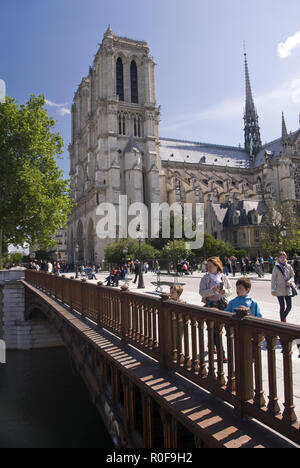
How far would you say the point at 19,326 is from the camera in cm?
2089

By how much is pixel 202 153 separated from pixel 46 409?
68.5 meters

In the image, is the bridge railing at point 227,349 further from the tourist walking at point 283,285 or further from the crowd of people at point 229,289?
the tourist walking at point 283,285

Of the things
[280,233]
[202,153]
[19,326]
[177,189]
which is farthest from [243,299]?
[202,153]

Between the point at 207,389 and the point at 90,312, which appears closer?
the point at 207,389

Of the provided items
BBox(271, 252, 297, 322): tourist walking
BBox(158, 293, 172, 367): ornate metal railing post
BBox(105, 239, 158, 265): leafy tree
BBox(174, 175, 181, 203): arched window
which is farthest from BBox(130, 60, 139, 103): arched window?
BBox(158, 293, 172, 367): ornate metal railing post

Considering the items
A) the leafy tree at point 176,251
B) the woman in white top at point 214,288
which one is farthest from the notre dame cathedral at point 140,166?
the woman in white top at point 214,288

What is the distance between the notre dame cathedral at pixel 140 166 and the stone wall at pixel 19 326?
31.0m

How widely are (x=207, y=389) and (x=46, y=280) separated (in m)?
12.7

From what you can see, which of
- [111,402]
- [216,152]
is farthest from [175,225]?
[111,402]

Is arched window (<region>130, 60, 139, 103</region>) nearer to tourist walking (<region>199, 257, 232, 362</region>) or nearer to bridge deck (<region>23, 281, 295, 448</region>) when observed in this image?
tourist walking (<region>199, 257, 232, 362</region>)

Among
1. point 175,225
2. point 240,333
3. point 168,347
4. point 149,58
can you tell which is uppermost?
point 149,58

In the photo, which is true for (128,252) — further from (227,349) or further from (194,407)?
(227,349)
